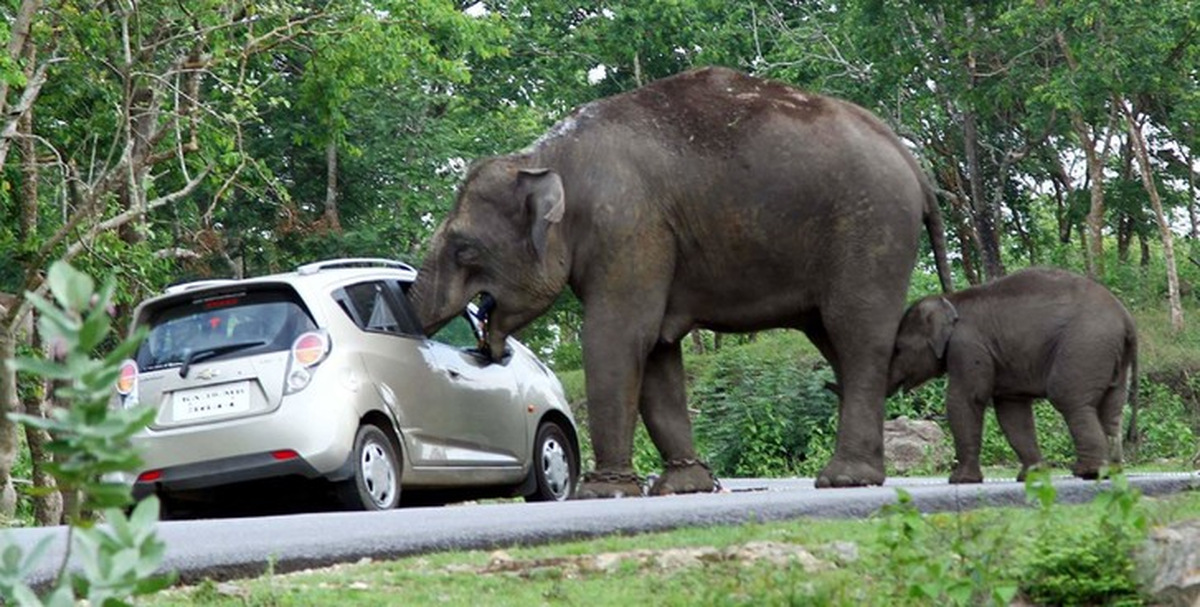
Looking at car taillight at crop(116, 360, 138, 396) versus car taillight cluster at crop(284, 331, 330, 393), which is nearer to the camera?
car taillight cluster at crop(284, 331, 330, 393)

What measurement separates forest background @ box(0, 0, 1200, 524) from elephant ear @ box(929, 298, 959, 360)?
31.8ft

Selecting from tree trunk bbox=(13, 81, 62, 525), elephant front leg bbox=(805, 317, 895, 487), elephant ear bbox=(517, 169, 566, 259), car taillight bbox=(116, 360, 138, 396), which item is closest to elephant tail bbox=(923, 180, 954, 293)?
elephant front leg bbox=(805, 317, 895, 487)

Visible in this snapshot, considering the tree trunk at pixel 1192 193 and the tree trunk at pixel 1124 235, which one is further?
the tree trunk at pixel 1124 235

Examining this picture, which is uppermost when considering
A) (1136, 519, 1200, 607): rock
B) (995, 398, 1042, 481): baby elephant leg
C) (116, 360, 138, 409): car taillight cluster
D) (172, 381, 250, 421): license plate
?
(116, 360, 138, 409): car taillight cluster

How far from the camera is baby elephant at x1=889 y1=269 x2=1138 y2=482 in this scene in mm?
14828

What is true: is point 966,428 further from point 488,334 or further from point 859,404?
point 488,334

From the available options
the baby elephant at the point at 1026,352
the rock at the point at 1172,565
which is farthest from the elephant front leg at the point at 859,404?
the rock at the point at 1172,565

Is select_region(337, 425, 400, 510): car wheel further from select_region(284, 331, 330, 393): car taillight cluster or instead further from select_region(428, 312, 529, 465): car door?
select_region(428, 312, 529, 465): car door

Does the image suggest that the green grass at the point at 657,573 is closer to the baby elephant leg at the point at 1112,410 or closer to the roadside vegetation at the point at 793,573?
the roadside vegetation at the point at 793,573

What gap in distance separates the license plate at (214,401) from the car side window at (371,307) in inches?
33.9

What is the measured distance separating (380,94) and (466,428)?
92.8 ft

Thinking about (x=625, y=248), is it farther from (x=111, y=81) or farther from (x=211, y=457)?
(x=111, y=81)

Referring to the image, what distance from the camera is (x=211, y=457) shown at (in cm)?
1288

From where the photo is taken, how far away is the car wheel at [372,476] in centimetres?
1300
